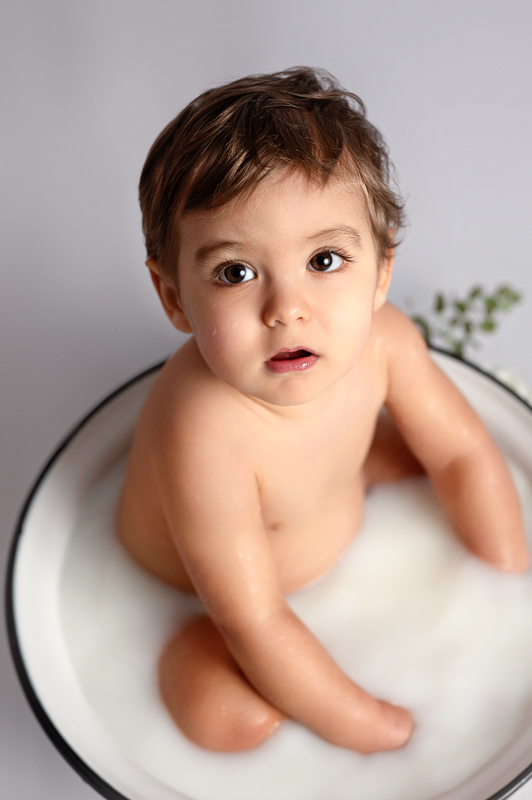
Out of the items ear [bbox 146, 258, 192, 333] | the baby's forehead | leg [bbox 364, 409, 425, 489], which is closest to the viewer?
the baby's forehead

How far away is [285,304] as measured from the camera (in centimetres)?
50

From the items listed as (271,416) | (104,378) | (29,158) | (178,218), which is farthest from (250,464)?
(29,158)

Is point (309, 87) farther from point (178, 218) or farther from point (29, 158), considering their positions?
point (29, 158)

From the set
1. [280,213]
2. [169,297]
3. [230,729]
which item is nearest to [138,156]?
[169,297]

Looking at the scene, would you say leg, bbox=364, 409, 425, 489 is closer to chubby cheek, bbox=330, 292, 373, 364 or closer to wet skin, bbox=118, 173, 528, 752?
wet skin, bbox=118, 173, 528, 752

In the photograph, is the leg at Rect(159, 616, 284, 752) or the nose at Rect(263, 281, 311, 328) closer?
the nose at Rect(263, 281, 311, 328)

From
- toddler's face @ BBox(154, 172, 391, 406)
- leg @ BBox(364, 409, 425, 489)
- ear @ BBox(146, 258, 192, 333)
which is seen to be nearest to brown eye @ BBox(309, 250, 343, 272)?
toddler's face @ BBox(154, 172, 391, 406)

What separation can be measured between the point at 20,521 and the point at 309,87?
17.6 inches

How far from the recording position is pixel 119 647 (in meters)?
0.75

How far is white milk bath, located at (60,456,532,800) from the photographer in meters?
0.67

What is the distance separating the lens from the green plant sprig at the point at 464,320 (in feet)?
3.25

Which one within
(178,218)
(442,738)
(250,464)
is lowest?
(442,738)

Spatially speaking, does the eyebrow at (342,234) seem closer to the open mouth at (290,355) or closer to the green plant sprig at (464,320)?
the open mouth at (290,355)

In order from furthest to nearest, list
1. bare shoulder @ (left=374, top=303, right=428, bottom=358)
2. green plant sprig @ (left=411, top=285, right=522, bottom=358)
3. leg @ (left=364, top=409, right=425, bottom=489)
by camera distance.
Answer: green plant sprig @ (left=411, top=285, right=522, bottom=358) → leg @ (left=364, top=409, right=425, bottom=489) → bare shoulder @ (left=374, top=303, right=428, bottom=358)
